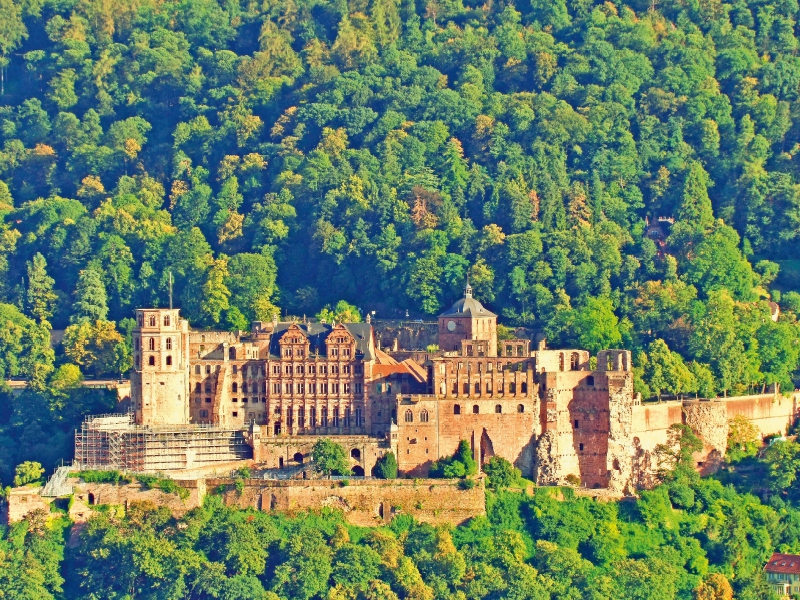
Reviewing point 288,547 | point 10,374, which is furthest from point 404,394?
point 10,374

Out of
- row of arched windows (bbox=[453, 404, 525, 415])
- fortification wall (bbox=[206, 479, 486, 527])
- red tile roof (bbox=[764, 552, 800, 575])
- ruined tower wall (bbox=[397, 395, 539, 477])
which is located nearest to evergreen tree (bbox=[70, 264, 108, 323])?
fortification wall (bbox=[206, 479, 486, 527])

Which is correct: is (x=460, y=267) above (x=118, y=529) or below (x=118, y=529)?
above

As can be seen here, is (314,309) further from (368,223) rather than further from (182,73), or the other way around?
(182,73)

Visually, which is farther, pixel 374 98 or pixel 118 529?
pixel 374 98

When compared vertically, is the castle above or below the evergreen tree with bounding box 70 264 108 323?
below

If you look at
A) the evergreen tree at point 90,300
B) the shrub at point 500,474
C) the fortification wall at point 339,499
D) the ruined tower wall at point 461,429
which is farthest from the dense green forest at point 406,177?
the shrub at point 500,474

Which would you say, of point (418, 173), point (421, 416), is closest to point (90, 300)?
point (418, 173)

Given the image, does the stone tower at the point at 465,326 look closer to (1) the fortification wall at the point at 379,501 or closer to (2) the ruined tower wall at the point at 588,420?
A: (2) the ruined tower wall at the point at 588,420

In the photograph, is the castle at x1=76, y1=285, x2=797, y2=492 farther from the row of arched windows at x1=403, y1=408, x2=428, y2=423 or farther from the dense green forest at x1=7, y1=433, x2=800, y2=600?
the dense green forest at x1=7, y1=433, x2=800, y2=600
